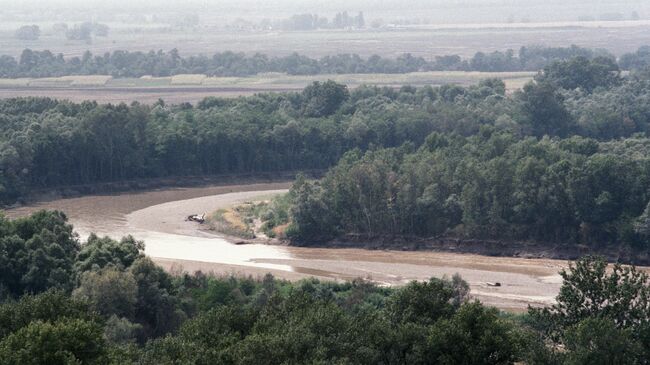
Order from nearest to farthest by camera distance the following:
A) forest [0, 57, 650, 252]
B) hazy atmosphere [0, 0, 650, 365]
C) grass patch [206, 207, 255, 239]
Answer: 1. hazy atmosphere [0, 0, 650, 365]
2. forest [0, 57, 650, 252]
3. grass patch [206, 207, 255, 239]

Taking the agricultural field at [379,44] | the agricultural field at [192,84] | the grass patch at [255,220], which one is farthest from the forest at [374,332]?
A: the agricultural field at [379,44]

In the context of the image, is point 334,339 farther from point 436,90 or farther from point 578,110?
point 436,90

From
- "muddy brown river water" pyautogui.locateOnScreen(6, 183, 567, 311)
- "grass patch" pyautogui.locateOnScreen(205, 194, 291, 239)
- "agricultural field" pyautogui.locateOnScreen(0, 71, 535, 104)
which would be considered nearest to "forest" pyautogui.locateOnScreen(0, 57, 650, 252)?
"grass patch" pyautogui.locateOnScreen(205, 194, 291, 239)

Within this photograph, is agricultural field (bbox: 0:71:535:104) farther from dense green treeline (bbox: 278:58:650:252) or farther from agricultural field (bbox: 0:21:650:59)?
dense green treeline (bbox: 278:58:650:252)

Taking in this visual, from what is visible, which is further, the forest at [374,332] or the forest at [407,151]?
the forest at [407,151]

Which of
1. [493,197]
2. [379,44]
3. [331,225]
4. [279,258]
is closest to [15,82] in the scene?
[379,44]

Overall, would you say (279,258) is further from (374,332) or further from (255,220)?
(374,332)

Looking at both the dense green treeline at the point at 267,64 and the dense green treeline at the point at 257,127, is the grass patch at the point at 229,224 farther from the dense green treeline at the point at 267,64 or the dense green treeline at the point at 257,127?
the dense green treeline at the point at 267,64
